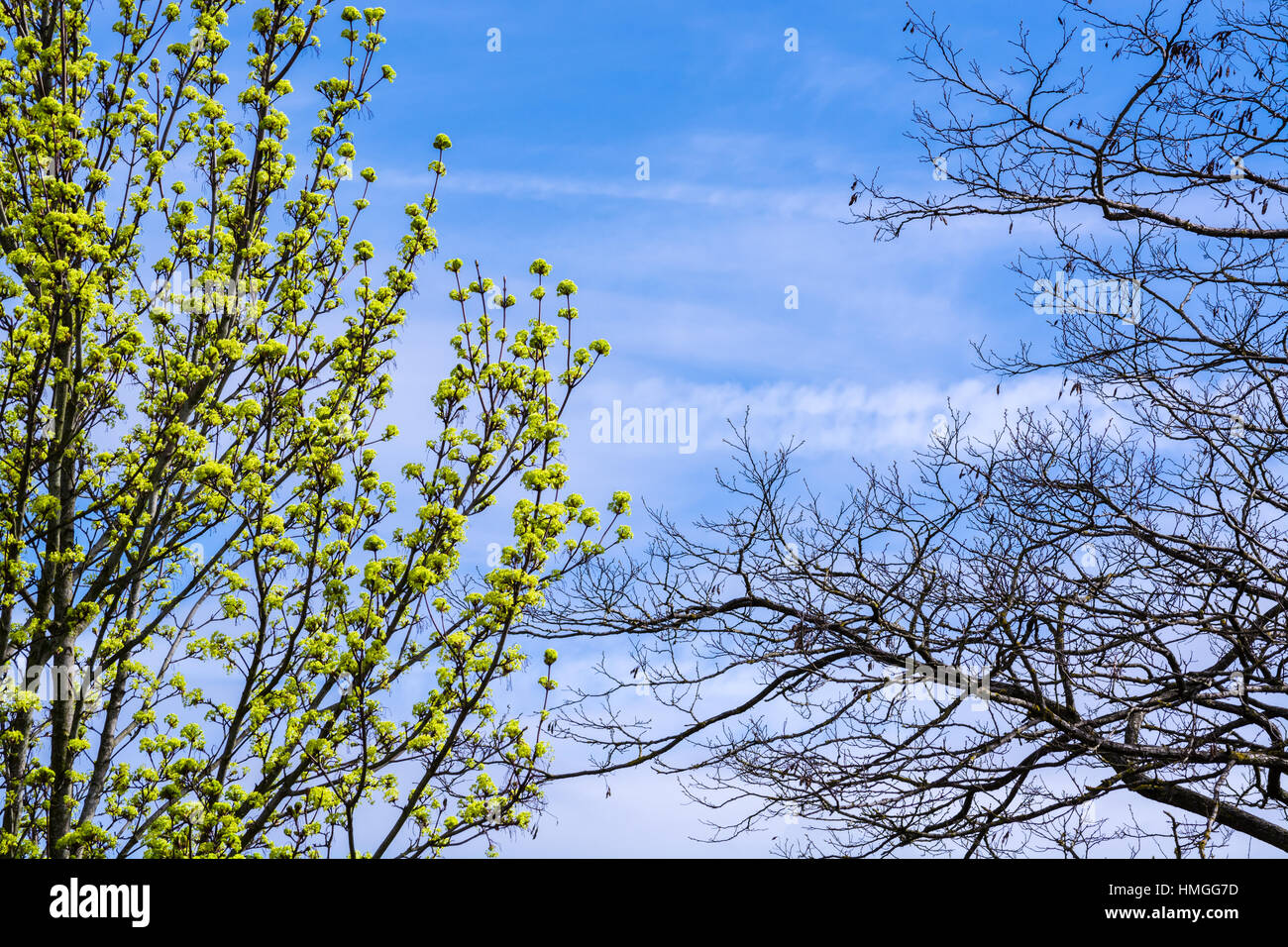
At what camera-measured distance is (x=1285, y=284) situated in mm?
8422

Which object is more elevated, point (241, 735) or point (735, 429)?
point (735, 429)

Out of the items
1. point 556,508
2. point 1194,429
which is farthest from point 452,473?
point 1194,429

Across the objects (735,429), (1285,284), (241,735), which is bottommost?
(241,735)

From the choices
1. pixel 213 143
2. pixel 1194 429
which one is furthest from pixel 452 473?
pixel 1194 429

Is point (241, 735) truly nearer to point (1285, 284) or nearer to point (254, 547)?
point (254, 547)
